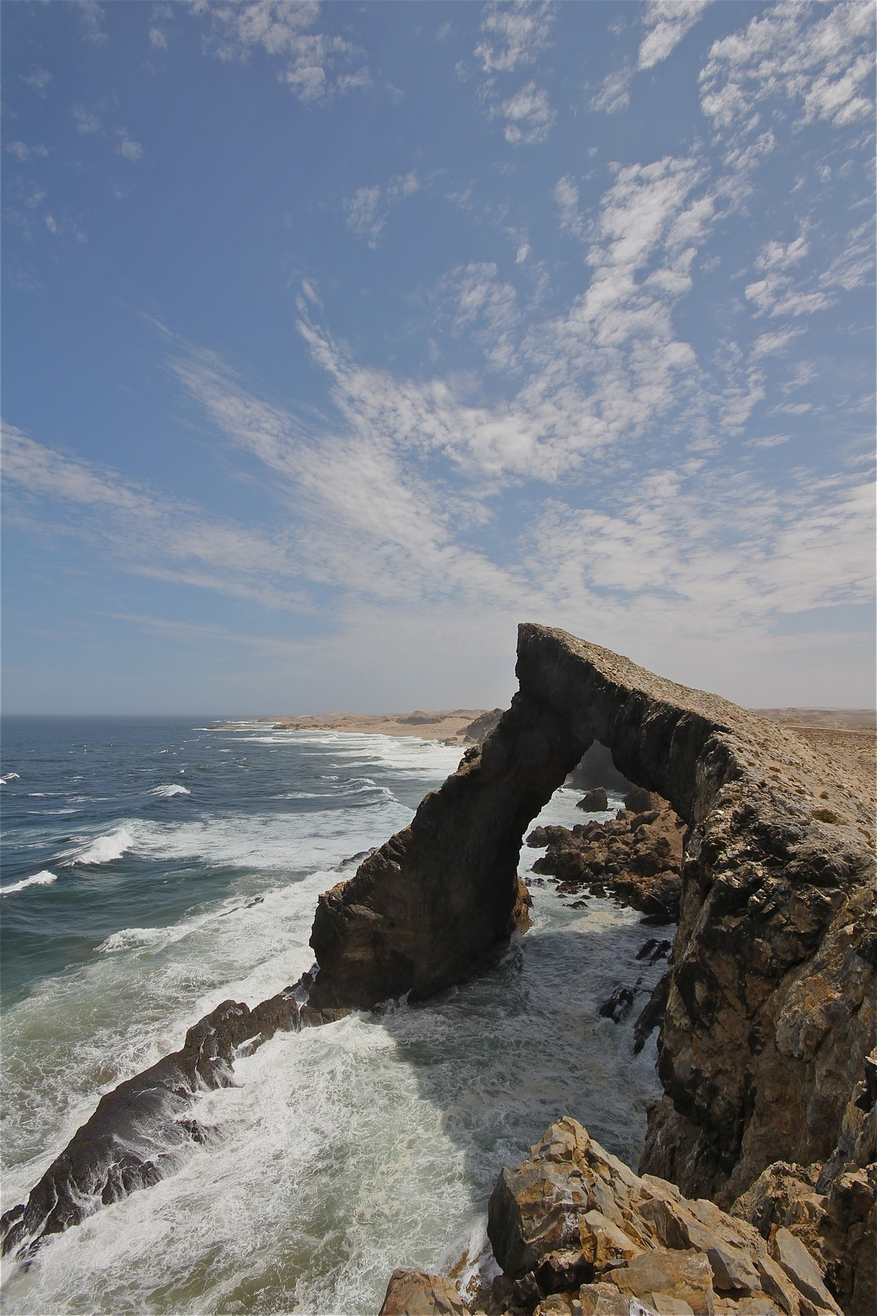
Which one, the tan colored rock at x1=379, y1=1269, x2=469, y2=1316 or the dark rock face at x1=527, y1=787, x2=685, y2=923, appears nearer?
the tan colored rock at x1=379, y1=1269, x2=469, y2=1316

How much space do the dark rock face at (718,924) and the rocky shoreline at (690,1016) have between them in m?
0.03

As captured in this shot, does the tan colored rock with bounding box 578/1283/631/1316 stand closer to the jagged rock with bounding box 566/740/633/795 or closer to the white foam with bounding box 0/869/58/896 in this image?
the white foam with bounding box 0/869/58/896

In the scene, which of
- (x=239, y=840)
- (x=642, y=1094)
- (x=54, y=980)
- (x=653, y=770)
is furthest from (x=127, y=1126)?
(x=239, y=840)

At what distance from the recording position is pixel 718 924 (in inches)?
333

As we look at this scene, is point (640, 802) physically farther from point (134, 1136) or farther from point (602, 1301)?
point (602, 1301)

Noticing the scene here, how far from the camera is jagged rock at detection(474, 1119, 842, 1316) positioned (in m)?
4.59

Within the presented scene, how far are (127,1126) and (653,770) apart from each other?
1399cm

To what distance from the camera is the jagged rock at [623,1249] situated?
4586 millimetres

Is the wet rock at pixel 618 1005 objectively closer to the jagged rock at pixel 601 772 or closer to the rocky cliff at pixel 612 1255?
the rocky cliff at pixel 612 1255

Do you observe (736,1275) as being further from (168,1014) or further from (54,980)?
(54,980)

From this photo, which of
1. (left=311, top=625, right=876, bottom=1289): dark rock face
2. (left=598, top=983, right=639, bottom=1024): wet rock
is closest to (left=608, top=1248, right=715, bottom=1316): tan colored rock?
(left=311, top=625, right=876, bottom=1289): dark rock face

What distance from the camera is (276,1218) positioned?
10109 millimetres

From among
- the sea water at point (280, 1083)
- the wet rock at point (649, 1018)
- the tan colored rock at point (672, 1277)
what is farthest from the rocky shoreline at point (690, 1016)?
the sea water at point (280, 1083)

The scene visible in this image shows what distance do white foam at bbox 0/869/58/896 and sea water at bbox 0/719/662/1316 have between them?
0.56 feet
